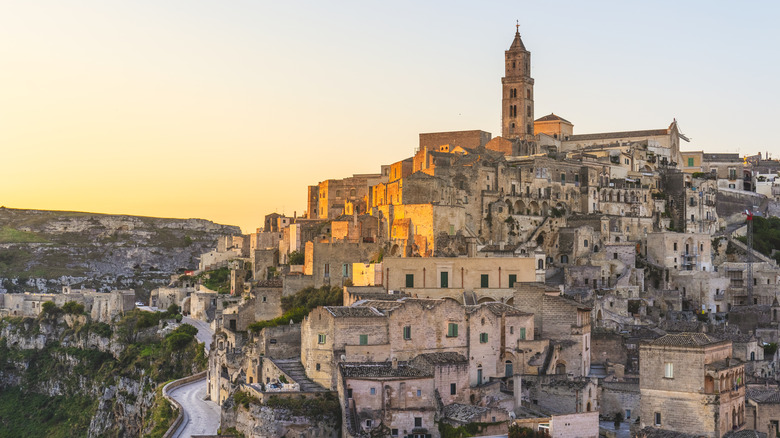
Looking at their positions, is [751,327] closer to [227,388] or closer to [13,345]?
[227,388]

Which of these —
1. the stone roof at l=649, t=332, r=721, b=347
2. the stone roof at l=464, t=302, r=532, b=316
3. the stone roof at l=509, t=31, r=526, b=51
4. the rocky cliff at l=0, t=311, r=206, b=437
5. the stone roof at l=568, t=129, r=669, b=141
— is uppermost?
the stone roof at l=509, t=31, r=526, b=51

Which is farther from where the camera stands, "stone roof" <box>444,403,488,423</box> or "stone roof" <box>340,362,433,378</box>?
"stone roof" <box>340,362,433,378</box>

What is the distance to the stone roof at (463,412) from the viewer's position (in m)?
35.1

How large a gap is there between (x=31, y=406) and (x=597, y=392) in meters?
51.4

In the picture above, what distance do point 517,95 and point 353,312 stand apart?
49.1m

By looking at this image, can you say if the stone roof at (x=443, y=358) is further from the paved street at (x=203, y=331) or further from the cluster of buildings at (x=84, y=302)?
the cluster of buildings at (x=84, y=302)

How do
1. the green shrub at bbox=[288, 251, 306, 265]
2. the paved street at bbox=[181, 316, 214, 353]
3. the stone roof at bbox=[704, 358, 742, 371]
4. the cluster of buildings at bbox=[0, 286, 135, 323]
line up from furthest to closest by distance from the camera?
the cluster of buildings at bbox=[0, 286, 135, 323]
the green shrub at bbox=[288, 251, 306, 265]
the paved street at bbox=[181, 316, 214, 353]
the stone roof at bbox=[704, 358, 742, 371]

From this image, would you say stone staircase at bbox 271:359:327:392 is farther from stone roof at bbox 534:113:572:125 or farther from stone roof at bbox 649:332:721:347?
stone roof at bbox 534:113:572:125

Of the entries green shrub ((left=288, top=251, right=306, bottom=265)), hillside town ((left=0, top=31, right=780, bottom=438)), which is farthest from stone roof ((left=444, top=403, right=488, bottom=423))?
green shrub ((left=288, top=251, right=306, bottom=265))

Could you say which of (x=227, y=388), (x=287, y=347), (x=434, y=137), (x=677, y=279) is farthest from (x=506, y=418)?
(x=434, y=137)

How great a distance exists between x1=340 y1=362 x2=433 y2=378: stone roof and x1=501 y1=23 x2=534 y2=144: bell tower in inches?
1918

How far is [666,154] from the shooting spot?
83.4 meters

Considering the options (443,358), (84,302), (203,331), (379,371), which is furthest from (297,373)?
(84,302)

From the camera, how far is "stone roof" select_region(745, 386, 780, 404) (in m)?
38.2
